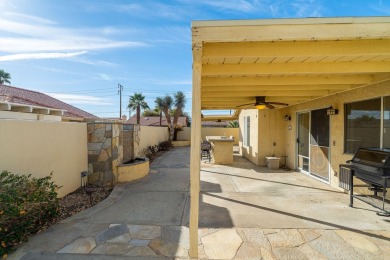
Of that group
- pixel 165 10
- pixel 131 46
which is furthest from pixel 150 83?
pixel 165 10

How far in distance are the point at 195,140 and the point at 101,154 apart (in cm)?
464

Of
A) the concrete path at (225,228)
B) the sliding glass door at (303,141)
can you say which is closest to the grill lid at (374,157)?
the concrete path at (225,228)

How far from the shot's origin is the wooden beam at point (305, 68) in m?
3.87

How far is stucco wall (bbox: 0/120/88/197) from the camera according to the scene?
155 inches

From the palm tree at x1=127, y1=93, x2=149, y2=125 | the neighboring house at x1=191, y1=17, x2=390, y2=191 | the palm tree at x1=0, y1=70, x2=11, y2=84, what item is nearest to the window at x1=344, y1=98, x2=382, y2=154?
the neighboring house at x1=191, y1=17, x2=390, y2=191

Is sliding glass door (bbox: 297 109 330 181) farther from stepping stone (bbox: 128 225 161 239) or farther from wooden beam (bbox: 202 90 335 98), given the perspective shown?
stepping stone (bbox: 128 225 161 239)

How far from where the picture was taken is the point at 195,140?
290 centimetres

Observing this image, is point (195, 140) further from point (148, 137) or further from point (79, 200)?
point (148, 137)

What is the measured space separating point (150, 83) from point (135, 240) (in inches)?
1499

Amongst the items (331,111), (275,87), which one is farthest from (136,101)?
(331,111)

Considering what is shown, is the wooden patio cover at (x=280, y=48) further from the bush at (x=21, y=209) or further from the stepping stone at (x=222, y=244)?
the bush at (x=21, y=209)

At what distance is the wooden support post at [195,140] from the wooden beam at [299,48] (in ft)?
1.33

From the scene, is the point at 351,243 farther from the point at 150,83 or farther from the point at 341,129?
the point at 150,83

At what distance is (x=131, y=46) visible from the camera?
11.9 metres
